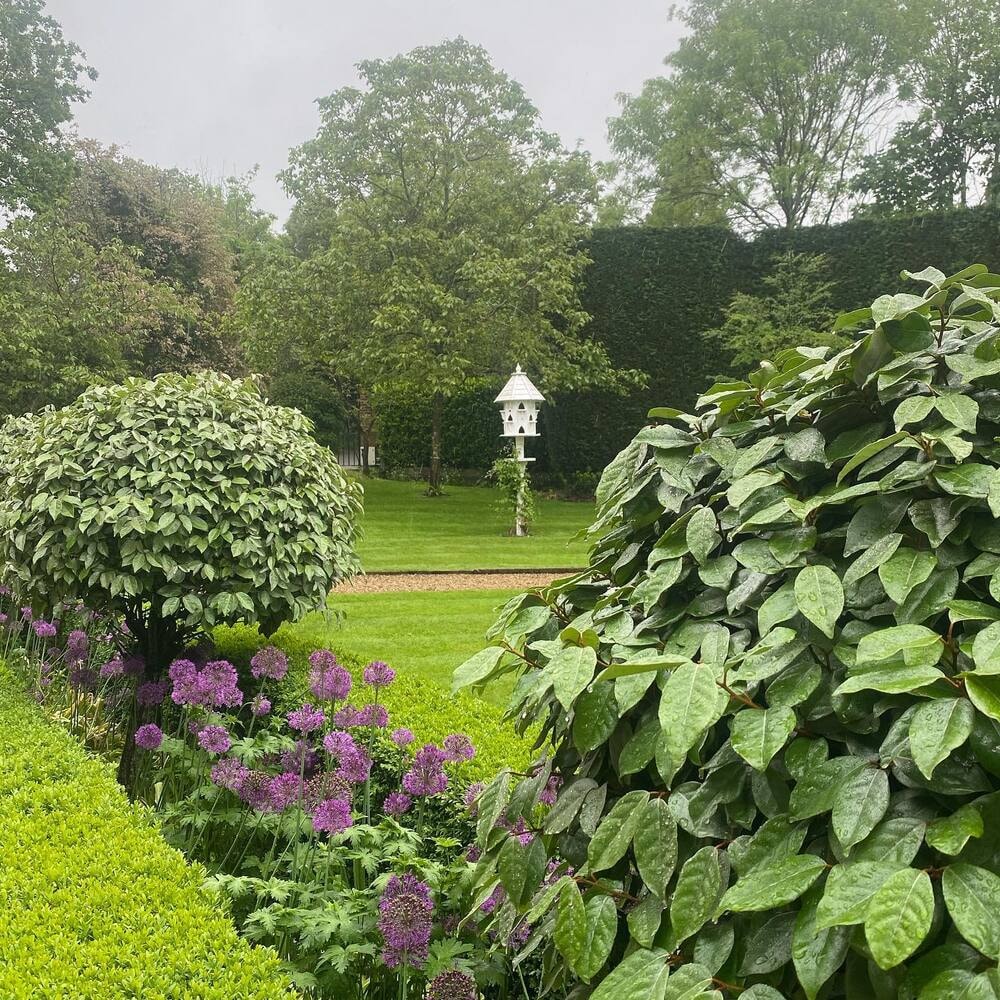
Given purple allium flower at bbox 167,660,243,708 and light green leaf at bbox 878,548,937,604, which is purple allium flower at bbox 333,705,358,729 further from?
light green leaf at bbox 878,548,937,604

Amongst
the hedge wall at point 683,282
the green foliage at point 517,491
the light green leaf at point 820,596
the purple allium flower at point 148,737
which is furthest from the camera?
the hedge wall at point 683,282

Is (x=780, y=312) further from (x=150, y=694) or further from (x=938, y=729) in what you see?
(x=938, y=729)

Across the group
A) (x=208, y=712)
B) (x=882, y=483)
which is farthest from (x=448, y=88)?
(x=882, y=483)

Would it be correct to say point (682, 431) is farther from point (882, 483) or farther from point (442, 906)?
point (442, 906)

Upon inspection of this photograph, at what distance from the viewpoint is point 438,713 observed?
11.1 feet

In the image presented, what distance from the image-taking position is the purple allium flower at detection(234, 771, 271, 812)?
7.09 feet

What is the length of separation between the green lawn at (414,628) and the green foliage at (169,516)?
850 millimetres

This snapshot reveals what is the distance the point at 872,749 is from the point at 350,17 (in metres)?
20.6

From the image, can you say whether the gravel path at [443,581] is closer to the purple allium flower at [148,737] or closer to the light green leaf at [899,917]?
the purple allium flower at [148,737]

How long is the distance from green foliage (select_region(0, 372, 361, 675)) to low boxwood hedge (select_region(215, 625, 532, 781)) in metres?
0.33

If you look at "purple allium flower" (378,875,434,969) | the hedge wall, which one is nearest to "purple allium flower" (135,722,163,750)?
"purple allium flower" (378,875,434,969)

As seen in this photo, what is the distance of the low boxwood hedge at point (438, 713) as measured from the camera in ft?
9.39

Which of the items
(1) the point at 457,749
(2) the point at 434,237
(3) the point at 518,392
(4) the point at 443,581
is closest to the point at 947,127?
(2) the point at 434,237

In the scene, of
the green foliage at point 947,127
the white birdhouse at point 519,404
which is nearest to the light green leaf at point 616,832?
the white birdhouse at point 519,404
